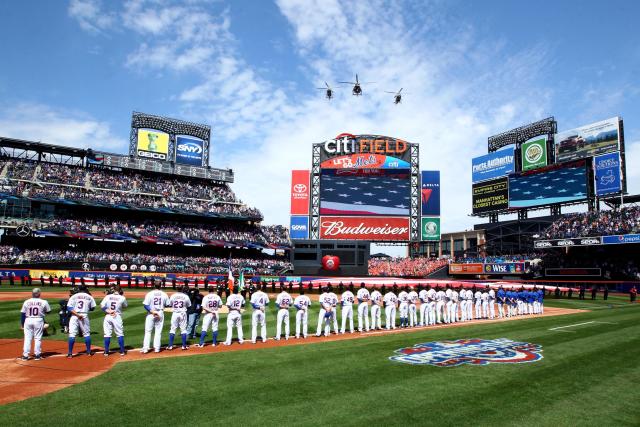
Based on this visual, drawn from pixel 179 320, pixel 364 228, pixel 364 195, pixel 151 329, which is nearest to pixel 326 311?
pixel 179 320

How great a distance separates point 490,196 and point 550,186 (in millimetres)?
8834

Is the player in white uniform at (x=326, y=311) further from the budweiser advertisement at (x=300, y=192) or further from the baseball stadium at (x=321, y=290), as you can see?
the budweiser advertisement at (x=300, y=192)

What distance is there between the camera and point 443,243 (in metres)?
84.0

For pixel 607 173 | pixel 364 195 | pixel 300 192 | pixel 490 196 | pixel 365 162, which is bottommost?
pixel 364 195

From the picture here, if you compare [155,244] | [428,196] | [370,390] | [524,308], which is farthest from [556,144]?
[370,390]

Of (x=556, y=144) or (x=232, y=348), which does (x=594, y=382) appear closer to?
(x=232, y=348)

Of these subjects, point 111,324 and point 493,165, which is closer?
point 111,324

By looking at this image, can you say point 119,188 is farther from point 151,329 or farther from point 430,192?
point 151,329

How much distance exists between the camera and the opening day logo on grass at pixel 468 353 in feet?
36.6

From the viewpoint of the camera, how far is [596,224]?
50438 mm

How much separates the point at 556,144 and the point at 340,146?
1163 inches

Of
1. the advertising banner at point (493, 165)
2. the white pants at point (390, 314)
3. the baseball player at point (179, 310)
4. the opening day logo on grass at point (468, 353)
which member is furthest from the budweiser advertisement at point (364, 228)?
the baseball player at point (179, 310)

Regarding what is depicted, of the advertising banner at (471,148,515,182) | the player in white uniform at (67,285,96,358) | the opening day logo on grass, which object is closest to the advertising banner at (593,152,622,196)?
the advertising banner at (471,148,515,182)

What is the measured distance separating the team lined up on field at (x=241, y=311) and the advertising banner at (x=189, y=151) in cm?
5044
